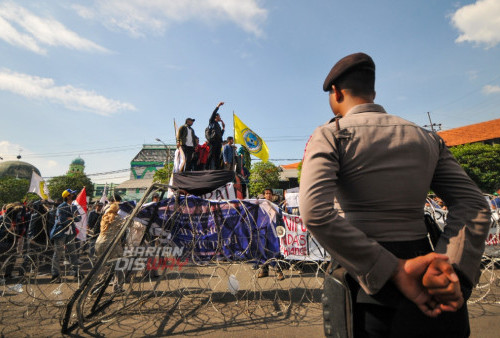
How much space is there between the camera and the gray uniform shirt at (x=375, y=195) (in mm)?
1020

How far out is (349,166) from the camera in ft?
3.77

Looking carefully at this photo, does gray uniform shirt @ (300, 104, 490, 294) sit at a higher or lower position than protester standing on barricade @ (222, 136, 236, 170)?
lower

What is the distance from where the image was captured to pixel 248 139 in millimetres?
11406

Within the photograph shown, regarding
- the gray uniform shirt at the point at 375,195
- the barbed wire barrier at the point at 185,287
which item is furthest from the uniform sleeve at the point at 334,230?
the barbed wire barrier at the point at 185,287

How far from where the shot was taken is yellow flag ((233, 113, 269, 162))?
36.5 ft

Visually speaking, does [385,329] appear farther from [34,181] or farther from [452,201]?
[34,181]

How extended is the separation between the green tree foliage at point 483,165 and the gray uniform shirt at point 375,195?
36.4 metres

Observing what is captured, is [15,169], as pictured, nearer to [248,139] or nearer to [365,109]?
[248,139]

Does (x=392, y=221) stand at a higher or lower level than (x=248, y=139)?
lower

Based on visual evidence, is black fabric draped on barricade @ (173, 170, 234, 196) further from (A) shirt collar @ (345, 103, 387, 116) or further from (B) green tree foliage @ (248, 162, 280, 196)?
(B) green tree foliage @ (248, 162, 280, 196)

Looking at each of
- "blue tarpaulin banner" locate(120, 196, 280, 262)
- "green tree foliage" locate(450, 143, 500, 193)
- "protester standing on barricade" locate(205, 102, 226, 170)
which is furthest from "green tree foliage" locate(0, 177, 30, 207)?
"green tree foliage" locate(450, 143, 500, 193)

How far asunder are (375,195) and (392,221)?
0.44ft

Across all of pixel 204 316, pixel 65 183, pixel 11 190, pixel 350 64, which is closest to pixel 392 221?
pixel 350 64

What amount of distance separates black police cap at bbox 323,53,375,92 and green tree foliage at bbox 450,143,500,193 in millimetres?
36446
